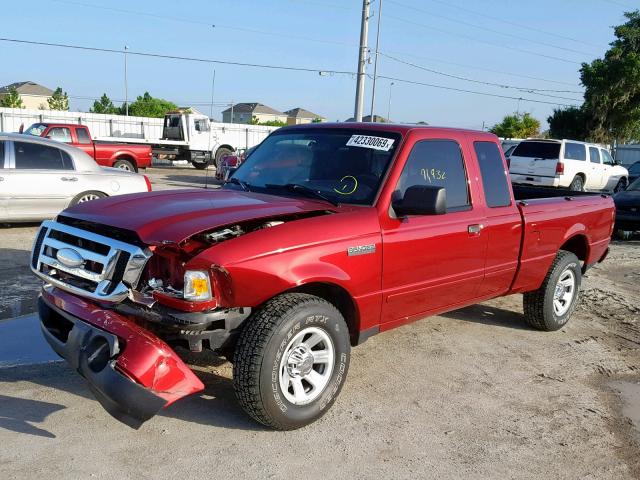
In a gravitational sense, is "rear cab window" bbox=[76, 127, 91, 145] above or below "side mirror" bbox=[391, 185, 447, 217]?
below

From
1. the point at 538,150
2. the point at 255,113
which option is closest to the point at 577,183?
the point at 538,150

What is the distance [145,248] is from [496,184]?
3132 mm

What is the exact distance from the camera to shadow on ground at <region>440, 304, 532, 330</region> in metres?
6.12

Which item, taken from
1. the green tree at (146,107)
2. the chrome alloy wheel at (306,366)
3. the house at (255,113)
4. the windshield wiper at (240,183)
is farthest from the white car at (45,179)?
the house at (255,113)

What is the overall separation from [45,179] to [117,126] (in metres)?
25.9

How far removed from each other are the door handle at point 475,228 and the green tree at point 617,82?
113 ft

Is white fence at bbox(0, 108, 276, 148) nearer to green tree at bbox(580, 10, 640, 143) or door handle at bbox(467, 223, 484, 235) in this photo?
green tree at bbox(580, 10, 640, 143)

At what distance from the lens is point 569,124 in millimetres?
40469

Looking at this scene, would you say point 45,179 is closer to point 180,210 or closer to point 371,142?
point 180,210

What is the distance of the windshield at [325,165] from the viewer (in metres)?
4.23

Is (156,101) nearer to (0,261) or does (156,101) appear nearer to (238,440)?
(0,261)

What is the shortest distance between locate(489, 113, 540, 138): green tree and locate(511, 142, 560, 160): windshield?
33987 mm

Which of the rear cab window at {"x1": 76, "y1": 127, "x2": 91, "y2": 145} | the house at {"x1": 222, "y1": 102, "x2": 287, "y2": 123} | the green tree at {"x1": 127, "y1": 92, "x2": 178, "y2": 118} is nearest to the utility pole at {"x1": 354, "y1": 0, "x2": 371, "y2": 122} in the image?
the rear cab window at {"x1": 76, "y1": 127, "x2": 91, "y2": 145}

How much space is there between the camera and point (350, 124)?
4707mm
